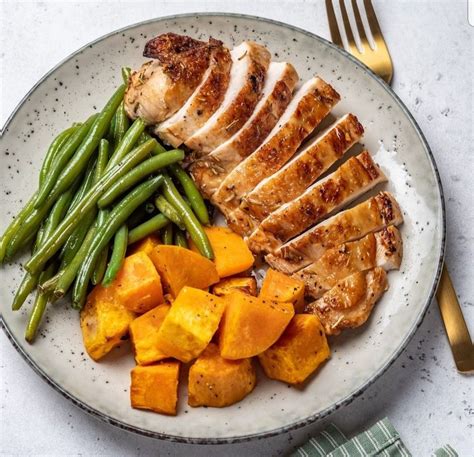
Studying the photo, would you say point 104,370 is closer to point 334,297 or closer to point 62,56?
point 334,297

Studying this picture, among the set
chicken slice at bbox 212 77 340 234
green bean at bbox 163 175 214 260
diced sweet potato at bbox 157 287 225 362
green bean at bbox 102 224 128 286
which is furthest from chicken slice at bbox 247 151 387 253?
green bean at bbox 102 224 128 286

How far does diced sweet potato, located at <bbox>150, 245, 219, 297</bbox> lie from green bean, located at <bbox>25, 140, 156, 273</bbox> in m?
0.45

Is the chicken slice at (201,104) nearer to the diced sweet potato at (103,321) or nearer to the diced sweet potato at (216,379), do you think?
the diced sweet potato at (103,321)

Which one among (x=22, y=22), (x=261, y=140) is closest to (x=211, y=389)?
(x=261, y=140)

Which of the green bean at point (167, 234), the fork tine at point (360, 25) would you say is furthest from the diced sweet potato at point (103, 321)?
the fork tine at point (360, 25)

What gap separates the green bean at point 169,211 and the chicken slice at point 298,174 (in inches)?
14.0

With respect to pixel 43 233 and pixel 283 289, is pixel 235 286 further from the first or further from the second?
pixel 43 233

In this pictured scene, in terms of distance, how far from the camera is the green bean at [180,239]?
436cm

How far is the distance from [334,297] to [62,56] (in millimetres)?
2398

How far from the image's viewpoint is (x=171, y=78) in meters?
4.18

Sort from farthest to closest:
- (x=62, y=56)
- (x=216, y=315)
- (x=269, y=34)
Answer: (x=62, y=56) → (x=269, y=34) → (x=216, y=315)

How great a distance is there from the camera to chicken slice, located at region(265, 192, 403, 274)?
13.7ft

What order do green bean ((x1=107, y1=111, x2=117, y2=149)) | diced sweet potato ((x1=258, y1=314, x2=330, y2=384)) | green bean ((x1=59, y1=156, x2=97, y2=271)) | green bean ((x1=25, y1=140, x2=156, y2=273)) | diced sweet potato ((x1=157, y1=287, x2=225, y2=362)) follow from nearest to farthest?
diced sweet potato ((x1=157, y1=287, x2=225, y2=362)) → diced sweet potato ((x1=258, y1=314, x2=330, y2=384)) → green bean ((x1=25, y1=140, x2=156, y2=273)) → green bean ((x1=59, y1=156, x2=97, y2=271)) → green bean ((x1=107, y1=111, x2=117, y2=149))

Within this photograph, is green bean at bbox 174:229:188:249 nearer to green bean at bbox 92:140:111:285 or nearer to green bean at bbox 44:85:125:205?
green bean at bbox 92:140:111:285
